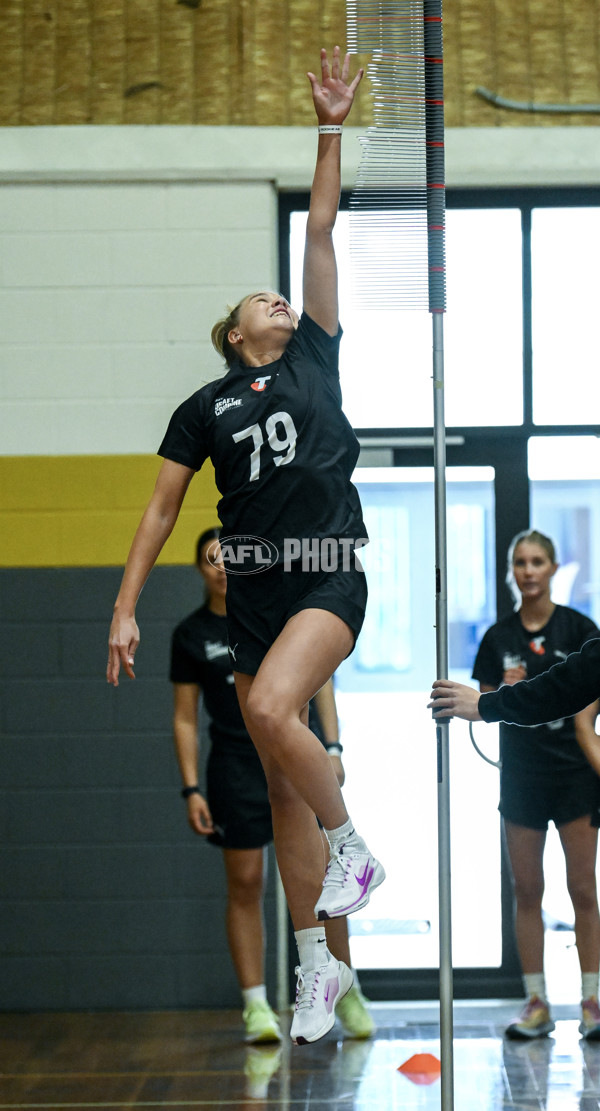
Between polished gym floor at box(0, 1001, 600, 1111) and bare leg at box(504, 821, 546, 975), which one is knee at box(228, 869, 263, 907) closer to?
polished gym floor at box(0, 1001, 600, 1111)

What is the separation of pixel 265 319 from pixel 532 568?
1778mm

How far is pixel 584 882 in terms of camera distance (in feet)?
12.9

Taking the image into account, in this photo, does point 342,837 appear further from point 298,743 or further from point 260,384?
point 260,384

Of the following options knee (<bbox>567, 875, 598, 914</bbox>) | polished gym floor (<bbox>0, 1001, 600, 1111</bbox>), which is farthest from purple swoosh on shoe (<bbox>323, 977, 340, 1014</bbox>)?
knee (<bbox>567, 875, 598, 914</bbox>)

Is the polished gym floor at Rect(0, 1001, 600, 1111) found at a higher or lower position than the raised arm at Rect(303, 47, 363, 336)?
lower

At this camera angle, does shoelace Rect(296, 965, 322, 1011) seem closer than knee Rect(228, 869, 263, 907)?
Yes

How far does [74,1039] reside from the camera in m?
4.18

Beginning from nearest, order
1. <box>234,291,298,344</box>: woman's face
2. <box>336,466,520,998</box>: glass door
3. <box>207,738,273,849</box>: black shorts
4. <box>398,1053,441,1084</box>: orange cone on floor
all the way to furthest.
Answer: <box>234,291,298,344</box>: woman's face, <box>398,1053,441,1084</box>: orange cone on floor, <box>207,738,273,849</box>: black shorts, <box>336,466,520,998</box>: glass door

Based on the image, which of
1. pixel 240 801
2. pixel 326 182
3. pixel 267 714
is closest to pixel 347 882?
pixel 267 714

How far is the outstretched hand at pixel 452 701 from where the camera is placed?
7.53 feet

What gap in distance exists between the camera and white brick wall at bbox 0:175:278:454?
462 cm

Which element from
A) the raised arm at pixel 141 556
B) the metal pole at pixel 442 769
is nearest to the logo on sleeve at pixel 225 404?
the raised arm at pixel 141 556

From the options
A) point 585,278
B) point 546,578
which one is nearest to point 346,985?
point 546,578

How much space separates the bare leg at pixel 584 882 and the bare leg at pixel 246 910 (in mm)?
1006
